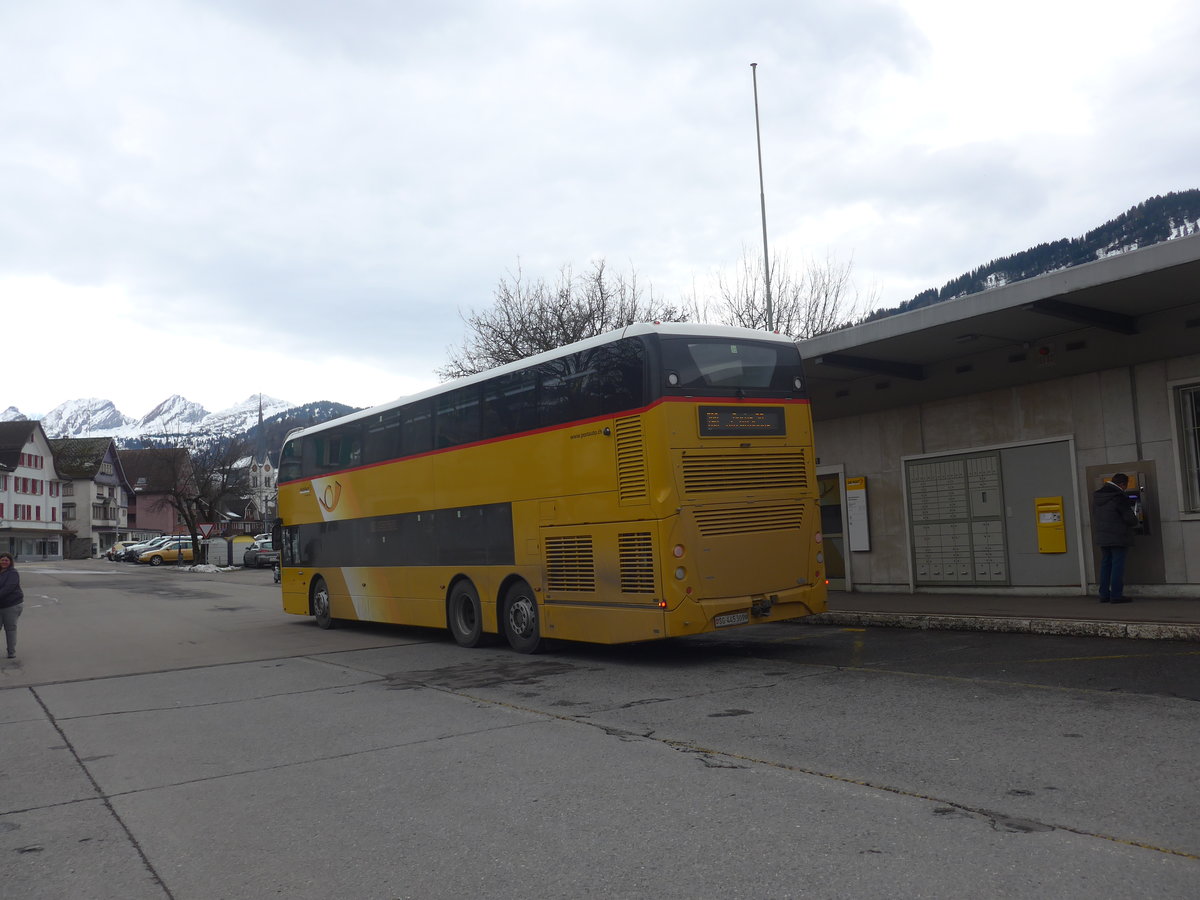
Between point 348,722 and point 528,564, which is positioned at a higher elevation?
point 528,564

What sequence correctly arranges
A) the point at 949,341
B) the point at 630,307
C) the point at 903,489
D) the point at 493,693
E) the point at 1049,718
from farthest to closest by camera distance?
1. the point at 630,307
2. the point at 903,489
3. the point at 949,341
4. the point at 493,693
5. the point at 1049,718

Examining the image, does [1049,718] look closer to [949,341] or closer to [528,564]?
[528,564]

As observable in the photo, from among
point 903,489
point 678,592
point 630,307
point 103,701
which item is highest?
point 630,307

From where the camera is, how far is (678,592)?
10.4 metres

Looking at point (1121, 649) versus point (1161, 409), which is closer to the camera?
point (1121, 649)

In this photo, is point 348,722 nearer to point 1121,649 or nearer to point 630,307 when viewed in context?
point 1121,649

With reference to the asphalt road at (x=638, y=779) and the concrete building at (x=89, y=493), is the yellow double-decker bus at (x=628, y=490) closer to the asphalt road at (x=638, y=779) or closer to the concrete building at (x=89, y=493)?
the asphalt road at (x=638, y=779)

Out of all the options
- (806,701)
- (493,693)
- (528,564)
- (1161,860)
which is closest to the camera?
(1161,860)

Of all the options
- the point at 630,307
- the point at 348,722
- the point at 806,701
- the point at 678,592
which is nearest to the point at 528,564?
the point at 678,592

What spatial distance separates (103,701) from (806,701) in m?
7.46

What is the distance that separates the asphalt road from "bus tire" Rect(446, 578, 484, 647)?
2.09 metres

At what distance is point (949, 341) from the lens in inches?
554

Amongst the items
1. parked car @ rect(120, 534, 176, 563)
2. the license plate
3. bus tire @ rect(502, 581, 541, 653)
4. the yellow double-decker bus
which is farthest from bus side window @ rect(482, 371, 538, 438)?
parked car @ rect(120, 534, 176, 563)

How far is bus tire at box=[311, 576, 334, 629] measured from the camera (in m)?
19.0
